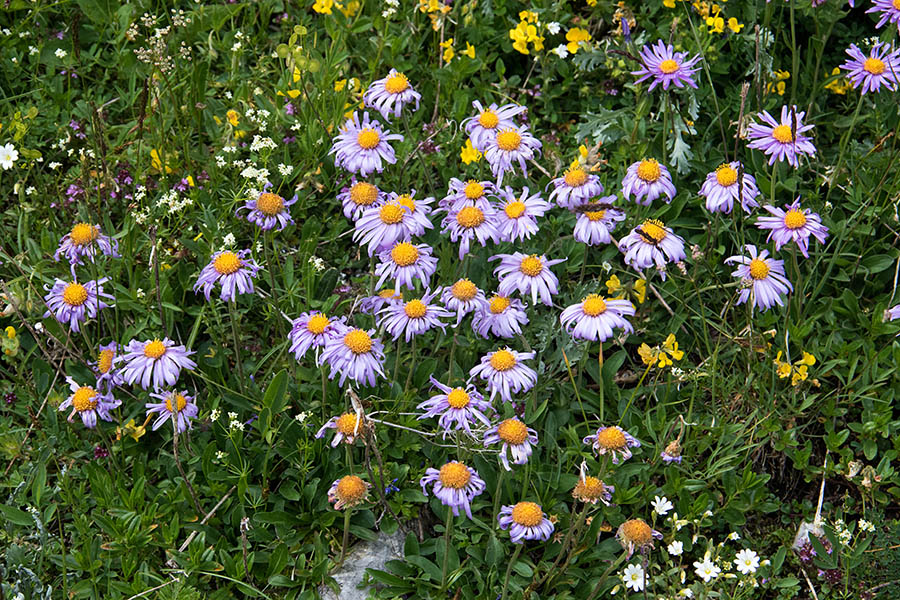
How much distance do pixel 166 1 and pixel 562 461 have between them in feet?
10.1

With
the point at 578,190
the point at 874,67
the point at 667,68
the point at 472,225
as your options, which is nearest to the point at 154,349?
the point at 472,225

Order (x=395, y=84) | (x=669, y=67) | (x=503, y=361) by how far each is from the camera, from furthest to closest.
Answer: (x=669, y=67), (x=395, y=84), (x=503, y=361)

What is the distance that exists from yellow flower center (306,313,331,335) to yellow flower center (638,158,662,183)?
1153mm

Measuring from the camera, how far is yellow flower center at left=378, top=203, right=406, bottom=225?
3.04 m

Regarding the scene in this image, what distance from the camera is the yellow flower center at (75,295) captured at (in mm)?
3047

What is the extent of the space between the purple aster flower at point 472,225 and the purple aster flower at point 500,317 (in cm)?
19

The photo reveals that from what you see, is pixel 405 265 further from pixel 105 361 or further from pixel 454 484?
pixel 105 361

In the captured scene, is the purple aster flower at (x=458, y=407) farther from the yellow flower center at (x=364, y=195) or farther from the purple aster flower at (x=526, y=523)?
the yellow flower center at (x=364, y=195)

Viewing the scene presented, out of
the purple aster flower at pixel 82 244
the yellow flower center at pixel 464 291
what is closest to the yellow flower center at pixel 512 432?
the yellow flower center at pixel 464 291

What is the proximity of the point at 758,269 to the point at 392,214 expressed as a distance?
3.94ft

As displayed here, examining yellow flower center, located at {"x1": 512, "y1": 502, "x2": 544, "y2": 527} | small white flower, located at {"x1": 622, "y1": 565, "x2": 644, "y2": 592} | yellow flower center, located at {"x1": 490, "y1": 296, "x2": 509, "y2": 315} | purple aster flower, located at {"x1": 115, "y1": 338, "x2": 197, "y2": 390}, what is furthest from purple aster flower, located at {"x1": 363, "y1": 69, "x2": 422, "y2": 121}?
small white flower, located at {"x1": 622, "y1": 565, "x2": 644, "y2": 592}

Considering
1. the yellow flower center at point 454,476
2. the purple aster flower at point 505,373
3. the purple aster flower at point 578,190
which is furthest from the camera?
the purple aster flower at point 578,190

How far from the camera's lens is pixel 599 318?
294 cm

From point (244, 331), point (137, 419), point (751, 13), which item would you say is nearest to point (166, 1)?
point (244, 331)
